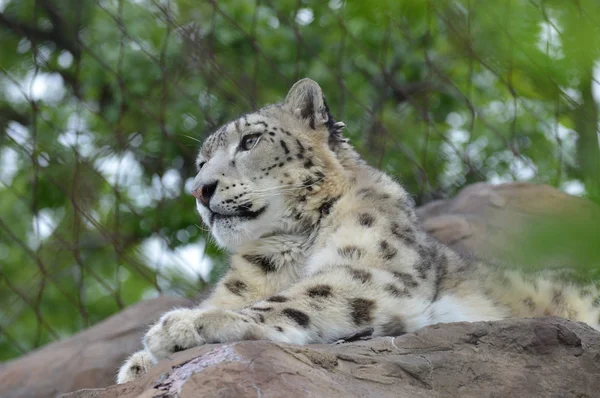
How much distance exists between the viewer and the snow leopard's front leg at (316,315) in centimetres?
189

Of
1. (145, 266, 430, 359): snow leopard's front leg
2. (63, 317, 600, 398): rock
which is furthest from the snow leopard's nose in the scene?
(63, 317, 600, 398): rock

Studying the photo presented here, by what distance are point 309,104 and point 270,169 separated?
1.24 ft

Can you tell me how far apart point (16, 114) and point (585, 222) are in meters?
5.36

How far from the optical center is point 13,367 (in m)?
3.92

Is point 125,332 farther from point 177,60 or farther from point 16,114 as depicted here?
point 16,114

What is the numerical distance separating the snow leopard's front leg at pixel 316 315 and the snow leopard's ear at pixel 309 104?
2.93ft

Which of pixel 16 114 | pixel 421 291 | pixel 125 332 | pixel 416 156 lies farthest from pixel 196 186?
pixel 16 114

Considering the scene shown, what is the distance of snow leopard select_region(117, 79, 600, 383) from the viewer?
218cm

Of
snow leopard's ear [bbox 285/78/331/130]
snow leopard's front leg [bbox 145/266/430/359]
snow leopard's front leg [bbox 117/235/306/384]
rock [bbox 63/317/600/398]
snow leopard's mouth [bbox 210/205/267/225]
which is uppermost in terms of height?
snow leopard's ear [bbox 285/78/331/130]

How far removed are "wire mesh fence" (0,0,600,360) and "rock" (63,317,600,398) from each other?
75.8 inches

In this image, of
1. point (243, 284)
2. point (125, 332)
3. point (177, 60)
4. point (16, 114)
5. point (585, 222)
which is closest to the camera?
point (585, 222)

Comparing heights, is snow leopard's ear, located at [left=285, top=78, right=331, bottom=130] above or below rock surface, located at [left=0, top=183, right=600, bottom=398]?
above

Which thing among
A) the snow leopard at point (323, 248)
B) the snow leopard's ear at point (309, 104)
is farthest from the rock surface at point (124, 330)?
the snow leopard's ear at point (309, 104)

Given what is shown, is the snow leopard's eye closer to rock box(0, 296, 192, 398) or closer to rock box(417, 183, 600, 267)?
rock box(417, 183, 600, 267)
